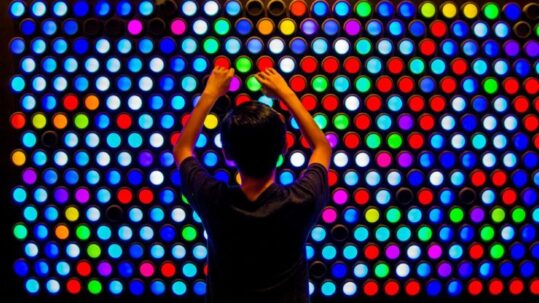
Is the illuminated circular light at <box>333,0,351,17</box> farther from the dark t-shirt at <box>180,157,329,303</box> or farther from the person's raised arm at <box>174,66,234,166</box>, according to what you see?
the dark t-shirt at <box>180,157,329,303</box>

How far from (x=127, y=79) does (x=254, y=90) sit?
292 millimetres

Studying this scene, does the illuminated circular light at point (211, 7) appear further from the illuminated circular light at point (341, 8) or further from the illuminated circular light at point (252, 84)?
the illuminated circular light at point (341, 8)

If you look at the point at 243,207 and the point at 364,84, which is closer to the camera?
the point at 243,207

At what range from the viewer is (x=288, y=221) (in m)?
0.85

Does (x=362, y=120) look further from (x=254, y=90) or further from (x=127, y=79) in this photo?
(x=127, y=79)

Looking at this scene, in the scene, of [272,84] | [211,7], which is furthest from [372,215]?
[211,7]

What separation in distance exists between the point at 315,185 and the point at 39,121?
68cm

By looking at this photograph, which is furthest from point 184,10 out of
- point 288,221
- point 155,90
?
point 288,221

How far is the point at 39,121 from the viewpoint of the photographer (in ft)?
3.75

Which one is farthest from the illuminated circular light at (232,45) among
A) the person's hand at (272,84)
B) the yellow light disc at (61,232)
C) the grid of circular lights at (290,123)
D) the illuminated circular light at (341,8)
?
the yellow light disc at (61,232)

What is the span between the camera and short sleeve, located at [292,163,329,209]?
875 millimetres

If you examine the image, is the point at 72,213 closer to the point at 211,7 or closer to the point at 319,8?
the point at 211,7

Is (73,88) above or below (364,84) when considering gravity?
below

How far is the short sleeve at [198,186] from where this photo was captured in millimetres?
863
